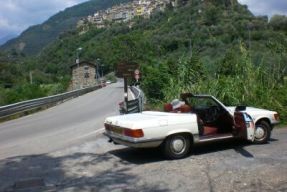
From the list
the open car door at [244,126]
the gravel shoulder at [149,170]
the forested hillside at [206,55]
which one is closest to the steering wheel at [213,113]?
the open car door at [244,126]

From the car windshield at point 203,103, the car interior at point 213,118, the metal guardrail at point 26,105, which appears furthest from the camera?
the metal guardrail at point 26,105

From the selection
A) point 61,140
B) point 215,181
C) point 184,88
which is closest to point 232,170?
point 215,181

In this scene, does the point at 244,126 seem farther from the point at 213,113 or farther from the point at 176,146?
the point at 176,146

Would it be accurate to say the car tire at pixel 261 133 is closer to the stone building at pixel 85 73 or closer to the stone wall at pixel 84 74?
the stone wall at pixel 84 74

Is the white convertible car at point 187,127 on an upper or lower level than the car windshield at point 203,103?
lower

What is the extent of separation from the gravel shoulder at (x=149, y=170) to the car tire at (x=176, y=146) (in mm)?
166

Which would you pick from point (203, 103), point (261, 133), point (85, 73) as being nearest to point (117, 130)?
point (261, 133)

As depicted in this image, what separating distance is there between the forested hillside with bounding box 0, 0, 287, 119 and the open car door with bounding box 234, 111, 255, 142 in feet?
15.3

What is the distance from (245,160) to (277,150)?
3.89 ft

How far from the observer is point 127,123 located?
923cm

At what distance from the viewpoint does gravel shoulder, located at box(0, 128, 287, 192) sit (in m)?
7.38

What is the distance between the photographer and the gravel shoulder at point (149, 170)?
7.38 m

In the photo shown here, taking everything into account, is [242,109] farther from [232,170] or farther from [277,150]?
[232,170]

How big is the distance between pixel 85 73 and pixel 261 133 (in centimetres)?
10671
